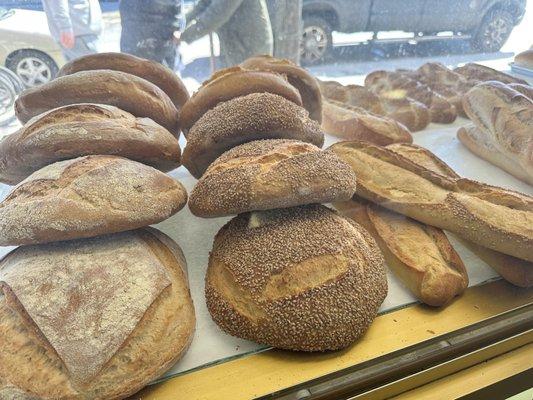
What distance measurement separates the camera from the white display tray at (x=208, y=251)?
3.25ft

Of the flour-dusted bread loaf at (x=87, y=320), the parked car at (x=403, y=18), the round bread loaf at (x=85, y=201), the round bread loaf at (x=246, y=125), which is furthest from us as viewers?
the parked car at (x=403, y=18)

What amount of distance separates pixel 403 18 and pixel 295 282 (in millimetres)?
1767

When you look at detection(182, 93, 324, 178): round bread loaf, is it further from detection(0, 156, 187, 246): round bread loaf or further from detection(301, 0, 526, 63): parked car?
detection(301, 0, 526, 63): parked car

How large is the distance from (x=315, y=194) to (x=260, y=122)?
1.20 ft

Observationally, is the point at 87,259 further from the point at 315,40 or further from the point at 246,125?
the point at 315,40

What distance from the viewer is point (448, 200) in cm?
128

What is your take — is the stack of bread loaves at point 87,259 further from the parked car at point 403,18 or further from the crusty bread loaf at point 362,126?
the parked car at point 403,18

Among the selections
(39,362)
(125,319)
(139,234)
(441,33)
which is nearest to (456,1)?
(441,33)

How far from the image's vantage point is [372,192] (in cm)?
138

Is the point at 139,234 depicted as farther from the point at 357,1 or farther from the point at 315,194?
the point at 357,1

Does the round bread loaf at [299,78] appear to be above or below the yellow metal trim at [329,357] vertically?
above

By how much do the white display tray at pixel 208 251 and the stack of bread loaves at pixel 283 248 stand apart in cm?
5

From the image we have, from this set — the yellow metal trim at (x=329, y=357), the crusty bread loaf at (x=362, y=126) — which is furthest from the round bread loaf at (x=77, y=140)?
the crusty bread loaf at (x=362, y=126)

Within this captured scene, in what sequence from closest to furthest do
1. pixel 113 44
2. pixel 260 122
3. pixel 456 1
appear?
pixel 260 122
pixel 113 44
pixel 456 1
